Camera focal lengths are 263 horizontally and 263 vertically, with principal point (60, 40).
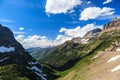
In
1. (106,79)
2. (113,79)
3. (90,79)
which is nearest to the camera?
(113,79)

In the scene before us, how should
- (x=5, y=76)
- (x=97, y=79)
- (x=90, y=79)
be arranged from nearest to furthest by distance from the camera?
(x=97, y=79)
(x=90, y=79)
(x=5, y=76)

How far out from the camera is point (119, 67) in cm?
13175

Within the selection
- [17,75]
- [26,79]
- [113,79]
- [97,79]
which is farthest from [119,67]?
[17,75]

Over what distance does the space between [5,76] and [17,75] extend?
875 cm

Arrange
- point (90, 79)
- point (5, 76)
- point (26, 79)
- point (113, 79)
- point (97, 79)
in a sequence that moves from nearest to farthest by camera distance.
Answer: point (113, 79) → point (97, 79) → point (90, 79) → point (26, 79) → point (5, 76)

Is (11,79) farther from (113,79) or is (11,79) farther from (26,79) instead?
(113,79)

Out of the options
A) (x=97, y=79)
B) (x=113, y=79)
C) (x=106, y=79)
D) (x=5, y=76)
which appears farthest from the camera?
(x=5, y=76)

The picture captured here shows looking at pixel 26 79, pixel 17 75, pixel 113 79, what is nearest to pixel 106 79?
pixel 113 79

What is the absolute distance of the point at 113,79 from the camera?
107250mm

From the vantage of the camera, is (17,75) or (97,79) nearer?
(97,79)

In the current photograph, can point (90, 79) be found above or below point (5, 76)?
below

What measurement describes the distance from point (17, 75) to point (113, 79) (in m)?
104

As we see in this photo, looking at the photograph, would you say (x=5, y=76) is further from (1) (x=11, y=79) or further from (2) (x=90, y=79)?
(2) (x=90, y=79)

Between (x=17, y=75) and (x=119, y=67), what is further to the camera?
(x=17, y=75)
